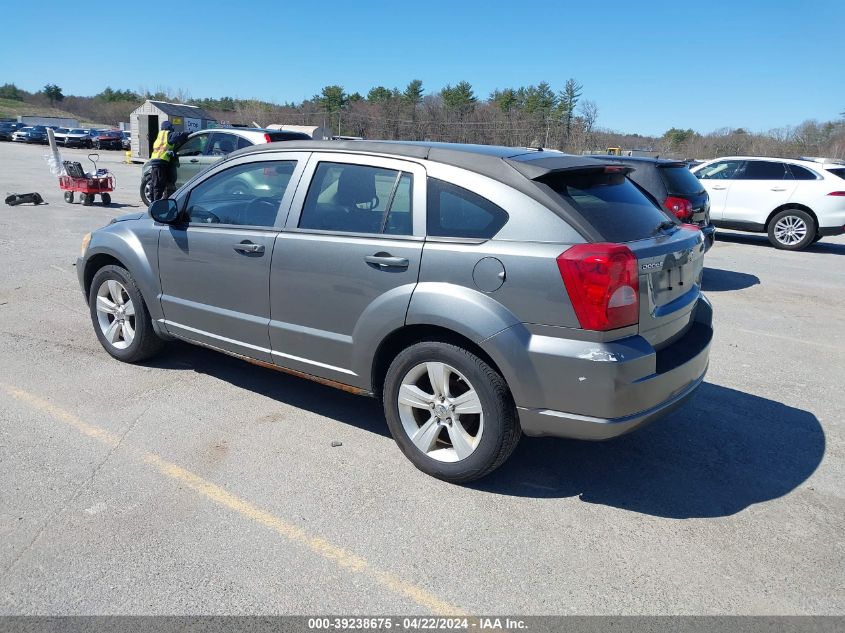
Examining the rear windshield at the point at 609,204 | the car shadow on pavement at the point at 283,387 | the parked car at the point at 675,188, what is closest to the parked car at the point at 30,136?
the parked car at the point at 675,188

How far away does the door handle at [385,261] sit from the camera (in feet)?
11.3

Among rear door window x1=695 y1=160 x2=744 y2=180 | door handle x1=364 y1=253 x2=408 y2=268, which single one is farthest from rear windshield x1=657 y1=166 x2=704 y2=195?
door handle x1=364 y1=253 x2=408 y2=268

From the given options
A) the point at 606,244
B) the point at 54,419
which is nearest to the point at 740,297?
the point at 606,244

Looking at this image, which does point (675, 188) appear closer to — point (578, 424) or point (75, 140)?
point (578, 424)

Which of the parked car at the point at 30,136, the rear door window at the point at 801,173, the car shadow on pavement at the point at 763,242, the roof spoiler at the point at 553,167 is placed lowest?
the car shadow on pavement at the point at 763,242

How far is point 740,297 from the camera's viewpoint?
8.32 m

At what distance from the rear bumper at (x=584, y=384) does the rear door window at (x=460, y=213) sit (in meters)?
0.58

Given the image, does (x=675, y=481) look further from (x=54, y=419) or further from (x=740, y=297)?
(x=740, y=297)

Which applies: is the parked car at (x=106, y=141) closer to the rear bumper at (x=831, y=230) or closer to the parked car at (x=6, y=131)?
the parked car at (x=6, y=131)

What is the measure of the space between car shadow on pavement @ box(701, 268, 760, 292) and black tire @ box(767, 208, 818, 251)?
379 cm

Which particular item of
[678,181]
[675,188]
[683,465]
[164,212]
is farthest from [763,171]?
[164,212]

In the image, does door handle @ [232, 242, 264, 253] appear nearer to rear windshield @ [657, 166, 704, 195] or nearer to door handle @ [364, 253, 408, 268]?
door handle @ [364, 253, 408, 268]

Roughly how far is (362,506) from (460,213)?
1.59m

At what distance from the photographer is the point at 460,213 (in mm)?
3373
